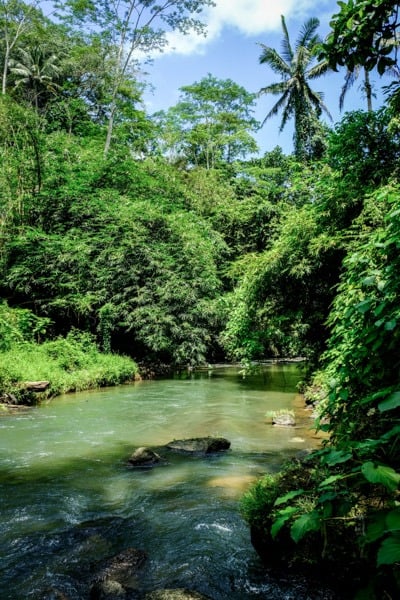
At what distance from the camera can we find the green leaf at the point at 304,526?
134cm

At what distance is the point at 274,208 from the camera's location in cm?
2455

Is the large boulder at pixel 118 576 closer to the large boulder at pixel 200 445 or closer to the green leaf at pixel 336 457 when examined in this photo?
the green leaf at pixel 336 457

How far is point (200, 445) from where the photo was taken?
26.5 feet

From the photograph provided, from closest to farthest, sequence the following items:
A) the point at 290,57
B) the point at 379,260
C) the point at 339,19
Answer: the point at 339,19
the point at 379,260
the point at 290,57

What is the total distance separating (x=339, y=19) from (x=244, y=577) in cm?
447

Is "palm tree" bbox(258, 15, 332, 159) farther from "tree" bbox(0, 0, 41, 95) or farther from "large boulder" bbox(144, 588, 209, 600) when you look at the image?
"large boulder" bbox(144, 588, 209, 600)

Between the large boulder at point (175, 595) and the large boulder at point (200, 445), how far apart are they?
4.66 metres

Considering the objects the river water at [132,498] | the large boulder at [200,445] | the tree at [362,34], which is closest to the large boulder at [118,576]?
the river water at [132,498]

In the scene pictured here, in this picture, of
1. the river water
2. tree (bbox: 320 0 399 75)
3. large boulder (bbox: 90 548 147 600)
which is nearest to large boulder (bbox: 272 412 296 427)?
the river water

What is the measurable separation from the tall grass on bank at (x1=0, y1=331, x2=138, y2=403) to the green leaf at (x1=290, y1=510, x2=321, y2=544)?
1242 centimetres

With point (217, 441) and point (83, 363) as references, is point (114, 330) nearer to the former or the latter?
point (83, 363)

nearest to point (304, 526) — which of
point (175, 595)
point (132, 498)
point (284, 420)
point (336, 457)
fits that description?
point (336, 457)

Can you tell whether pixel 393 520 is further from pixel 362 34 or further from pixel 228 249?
pixel 228 249

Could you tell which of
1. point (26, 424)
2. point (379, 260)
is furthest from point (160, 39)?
point (379, 260)
